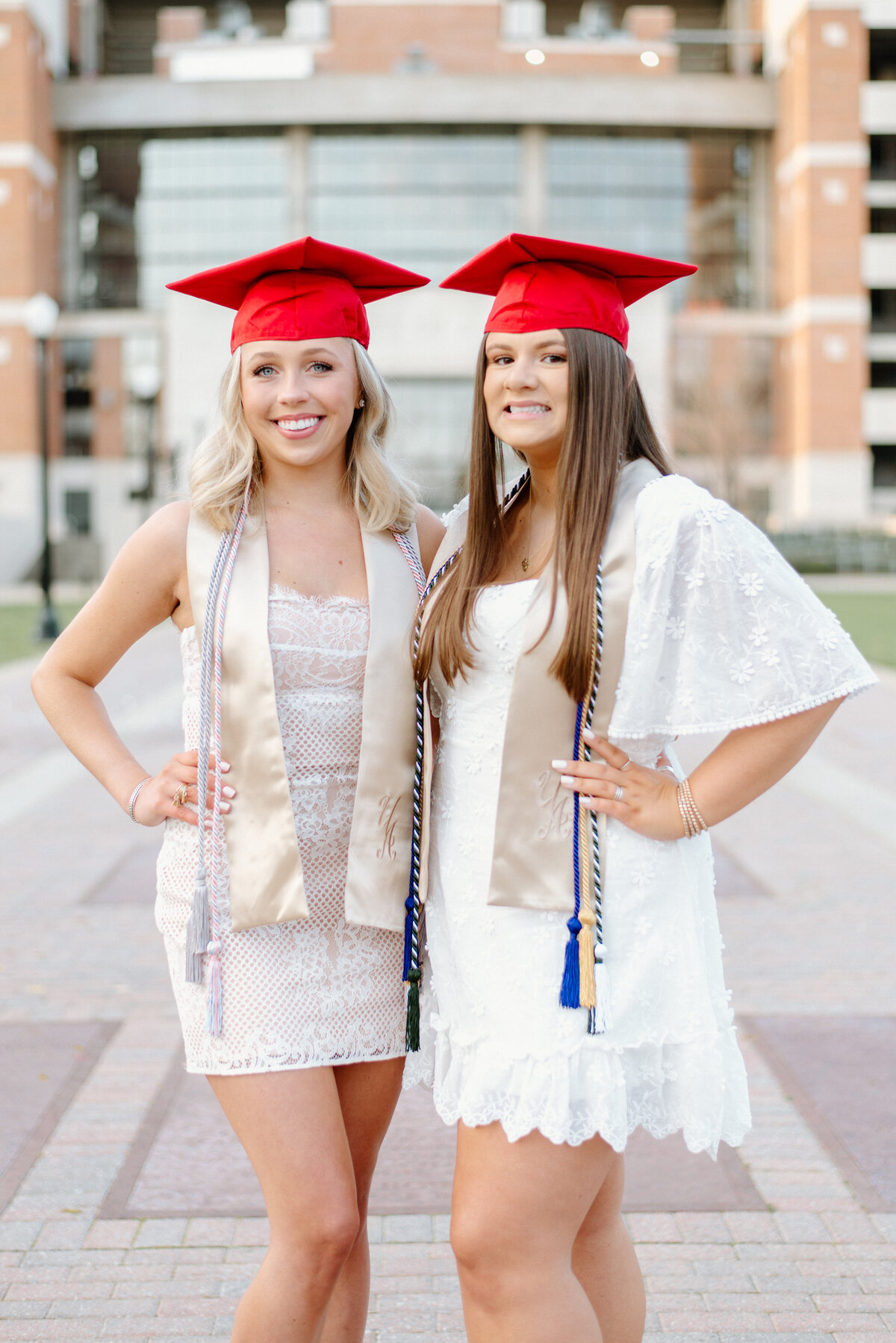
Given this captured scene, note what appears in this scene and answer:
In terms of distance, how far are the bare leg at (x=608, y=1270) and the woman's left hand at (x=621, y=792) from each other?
2.06ft

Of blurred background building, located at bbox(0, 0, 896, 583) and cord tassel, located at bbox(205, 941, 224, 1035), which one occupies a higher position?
blurred background building, located at bbox(0, 0, 896, 583)

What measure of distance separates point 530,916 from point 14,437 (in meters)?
52.1

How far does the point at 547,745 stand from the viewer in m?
2.14

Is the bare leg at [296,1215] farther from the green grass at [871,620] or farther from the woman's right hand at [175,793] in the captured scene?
the green grass at [871,620]

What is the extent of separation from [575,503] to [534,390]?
222 mm

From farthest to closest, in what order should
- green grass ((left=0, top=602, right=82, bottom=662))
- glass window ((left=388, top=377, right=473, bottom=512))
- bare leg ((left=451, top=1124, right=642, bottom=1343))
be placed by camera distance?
glass window ((left=388, top=377, right=473, bottom=512)), green grass ((left=0, top=602, right=82, bottom=662)), bare leg ((left=451, top=1124, right=642, bottom=1343))

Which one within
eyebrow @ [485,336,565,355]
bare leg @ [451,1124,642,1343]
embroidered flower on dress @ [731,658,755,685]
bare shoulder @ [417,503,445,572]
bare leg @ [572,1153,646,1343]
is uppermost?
eyebrow @ [485,336,565,355]

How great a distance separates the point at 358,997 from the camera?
2414 mm

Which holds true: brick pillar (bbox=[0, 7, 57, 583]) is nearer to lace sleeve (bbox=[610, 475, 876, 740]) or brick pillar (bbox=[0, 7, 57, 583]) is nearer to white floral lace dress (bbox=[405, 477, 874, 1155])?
white floral lace dress (bbox=[405, 477, 874, 1155])

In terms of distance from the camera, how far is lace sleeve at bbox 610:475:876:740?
2115 millimetres

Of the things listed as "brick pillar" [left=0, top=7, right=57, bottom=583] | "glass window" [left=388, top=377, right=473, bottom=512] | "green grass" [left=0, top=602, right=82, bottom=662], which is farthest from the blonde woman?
"brick pillar" [left=0, top=7, right=57, bottom=583]

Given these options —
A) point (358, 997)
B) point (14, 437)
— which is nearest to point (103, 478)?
point (14, 437)

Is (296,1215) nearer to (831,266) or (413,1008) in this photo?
(413,1008)

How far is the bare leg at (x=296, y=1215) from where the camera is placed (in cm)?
220
